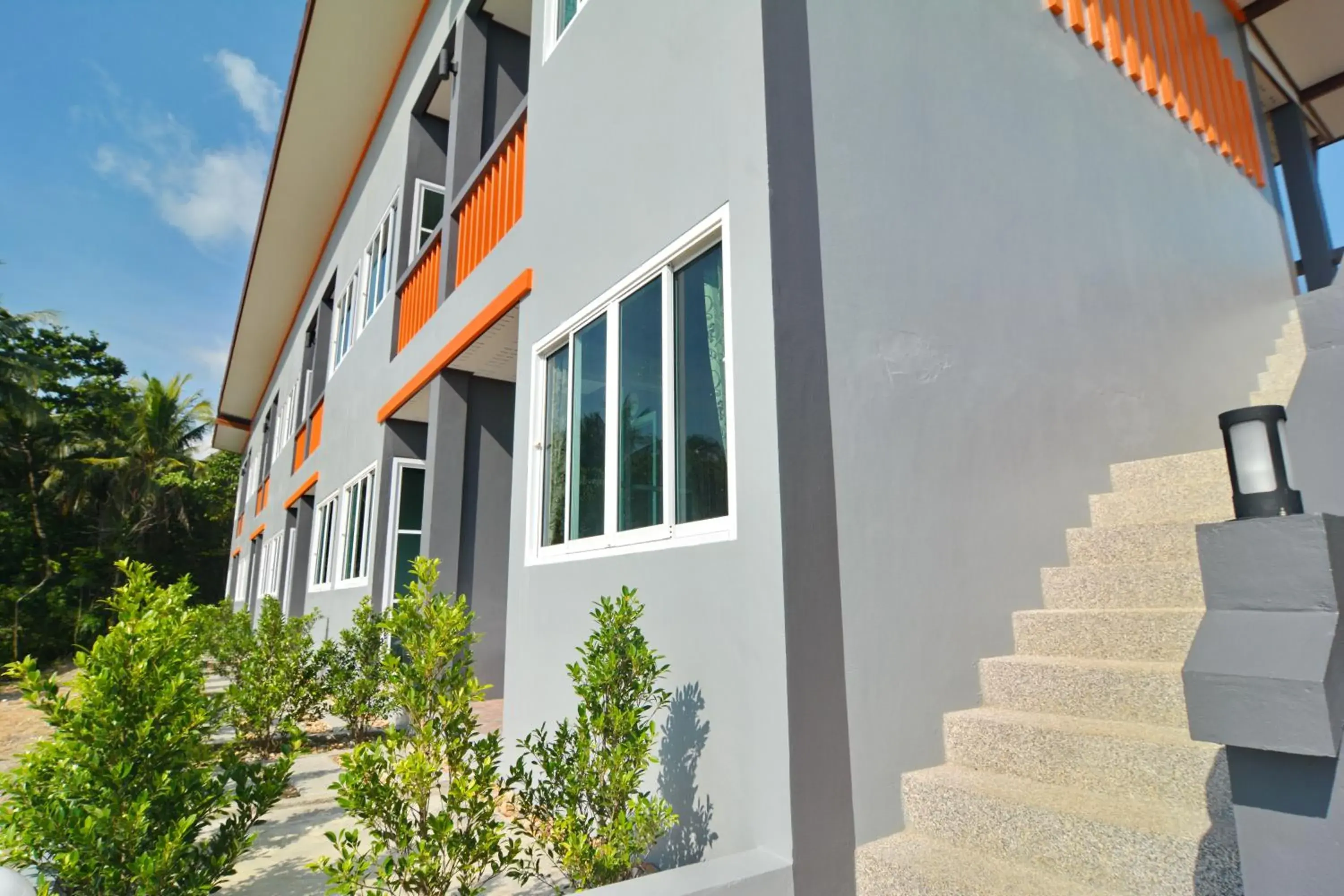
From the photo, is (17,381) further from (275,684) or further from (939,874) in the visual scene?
(939,874)

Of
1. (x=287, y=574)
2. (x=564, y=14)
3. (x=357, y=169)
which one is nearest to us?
(x=564, y=14)

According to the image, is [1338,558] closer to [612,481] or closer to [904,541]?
[904,541]

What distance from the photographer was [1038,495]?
3.89 meters

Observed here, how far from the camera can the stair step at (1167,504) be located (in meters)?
3.66

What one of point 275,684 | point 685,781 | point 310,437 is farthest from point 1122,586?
point 310,437

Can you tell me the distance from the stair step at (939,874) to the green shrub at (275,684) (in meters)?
5.57

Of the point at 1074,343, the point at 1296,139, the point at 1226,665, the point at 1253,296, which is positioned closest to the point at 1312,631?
the point at 1226,665

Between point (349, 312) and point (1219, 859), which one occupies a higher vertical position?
point (349, 312)

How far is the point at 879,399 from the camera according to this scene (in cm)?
317

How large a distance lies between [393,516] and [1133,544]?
7.59 m

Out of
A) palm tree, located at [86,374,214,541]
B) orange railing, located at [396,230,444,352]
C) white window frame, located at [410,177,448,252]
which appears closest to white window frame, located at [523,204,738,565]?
orange railing, located at [396,230,444,352]

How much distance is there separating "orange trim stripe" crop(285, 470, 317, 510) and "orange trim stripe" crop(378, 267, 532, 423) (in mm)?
4635

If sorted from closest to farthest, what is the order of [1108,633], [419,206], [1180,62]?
[1108,633] → [1180,62] → [419,206]

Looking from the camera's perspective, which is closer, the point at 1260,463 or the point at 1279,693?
the point at 1279,693
